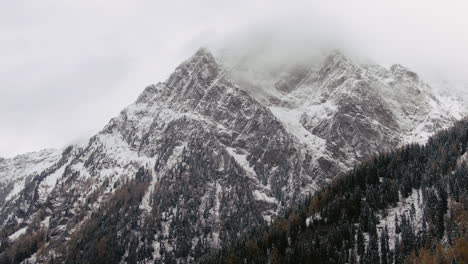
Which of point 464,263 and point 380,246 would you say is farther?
point 380,246

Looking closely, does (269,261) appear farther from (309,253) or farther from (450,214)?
(450,214)

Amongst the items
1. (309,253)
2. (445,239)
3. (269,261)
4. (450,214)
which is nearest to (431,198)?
(450,214)

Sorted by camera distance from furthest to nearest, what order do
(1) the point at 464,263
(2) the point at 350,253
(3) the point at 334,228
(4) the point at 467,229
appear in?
(3) the point at 334,228 → (2) the point at 350,253 → (4) the point at 467,229 → (1) the point at 464,263

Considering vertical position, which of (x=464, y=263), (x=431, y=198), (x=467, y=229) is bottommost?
(x=464, y=263)

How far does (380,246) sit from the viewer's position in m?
187

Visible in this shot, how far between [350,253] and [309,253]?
13.6 meters

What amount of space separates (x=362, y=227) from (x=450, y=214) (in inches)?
1166

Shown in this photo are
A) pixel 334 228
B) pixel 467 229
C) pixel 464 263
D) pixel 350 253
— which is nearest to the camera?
pixel 464 263

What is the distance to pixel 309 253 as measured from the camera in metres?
188

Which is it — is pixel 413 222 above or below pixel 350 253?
above

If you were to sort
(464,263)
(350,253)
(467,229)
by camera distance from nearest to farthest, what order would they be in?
(464,263)
(467,229)
(350,253)

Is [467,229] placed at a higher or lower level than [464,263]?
higher

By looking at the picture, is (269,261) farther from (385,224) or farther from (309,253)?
(385,224)

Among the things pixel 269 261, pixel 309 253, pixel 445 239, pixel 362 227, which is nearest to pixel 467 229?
pixel 445 239
